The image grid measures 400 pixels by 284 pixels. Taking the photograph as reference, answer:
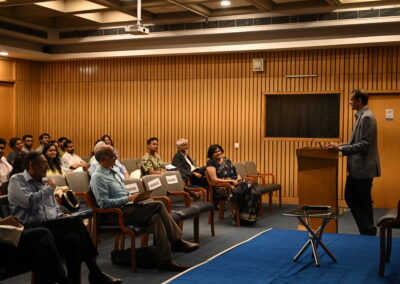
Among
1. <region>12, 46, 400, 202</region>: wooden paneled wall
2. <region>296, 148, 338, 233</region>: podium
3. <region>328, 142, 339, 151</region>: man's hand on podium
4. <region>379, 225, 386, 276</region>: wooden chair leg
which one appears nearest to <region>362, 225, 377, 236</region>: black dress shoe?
<region>296, 148, 338, 233</region>: podium

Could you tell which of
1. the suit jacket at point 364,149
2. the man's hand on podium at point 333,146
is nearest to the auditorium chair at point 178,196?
the man's hand on podium at point 333,146

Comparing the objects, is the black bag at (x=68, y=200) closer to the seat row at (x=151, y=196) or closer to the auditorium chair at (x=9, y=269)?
the seat row at (x=151, y=196)

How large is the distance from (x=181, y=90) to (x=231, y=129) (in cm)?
134

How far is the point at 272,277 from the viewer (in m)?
4.89

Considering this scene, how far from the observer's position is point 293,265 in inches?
209

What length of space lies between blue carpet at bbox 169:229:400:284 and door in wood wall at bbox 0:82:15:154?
23.0 feet

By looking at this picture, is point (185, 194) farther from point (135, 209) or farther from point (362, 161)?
point (362, 161)

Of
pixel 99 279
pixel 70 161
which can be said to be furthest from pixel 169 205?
pixel 70 161

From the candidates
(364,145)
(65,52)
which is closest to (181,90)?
(65,52)

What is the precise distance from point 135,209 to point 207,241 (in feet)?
5.39

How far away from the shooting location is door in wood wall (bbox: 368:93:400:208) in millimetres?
9719

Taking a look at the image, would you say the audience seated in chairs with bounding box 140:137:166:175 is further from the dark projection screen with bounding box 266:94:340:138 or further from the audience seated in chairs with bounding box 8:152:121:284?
the audience seated in chairs with bounding box 8:152:121:284

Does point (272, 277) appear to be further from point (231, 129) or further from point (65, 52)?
point (65, 52)

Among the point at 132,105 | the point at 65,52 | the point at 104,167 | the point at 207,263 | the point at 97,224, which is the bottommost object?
the point at 207,263
